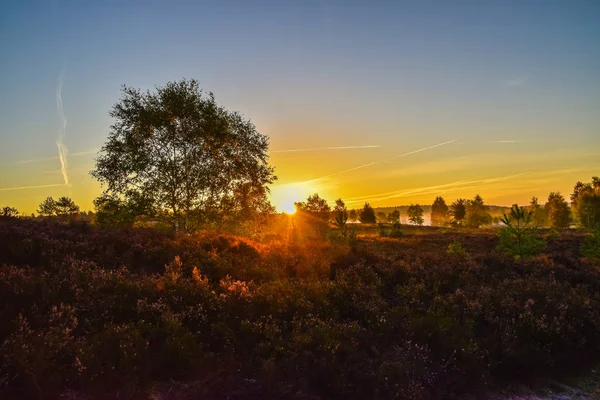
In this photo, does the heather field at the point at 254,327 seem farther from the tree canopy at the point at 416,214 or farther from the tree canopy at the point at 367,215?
the tree canopy at the point at 416,214

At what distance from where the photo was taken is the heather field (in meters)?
5.75

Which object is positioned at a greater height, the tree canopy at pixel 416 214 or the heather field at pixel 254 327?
the tree canopy at pixel 416 214

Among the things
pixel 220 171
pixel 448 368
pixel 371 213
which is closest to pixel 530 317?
pixel 448 368

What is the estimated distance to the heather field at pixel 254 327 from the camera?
5754 mm

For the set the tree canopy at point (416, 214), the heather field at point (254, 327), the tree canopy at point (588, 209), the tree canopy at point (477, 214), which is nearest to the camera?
the heather field at point (254, 327)

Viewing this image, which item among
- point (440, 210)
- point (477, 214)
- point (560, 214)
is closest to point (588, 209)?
point (560, 214)

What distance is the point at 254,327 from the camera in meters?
7.46

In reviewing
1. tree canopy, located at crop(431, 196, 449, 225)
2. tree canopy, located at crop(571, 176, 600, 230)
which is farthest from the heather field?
tree canopy, located at crop(431, 196, 449, 225)

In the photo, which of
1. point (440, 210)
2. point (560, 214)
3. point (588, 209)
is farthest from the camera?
point (440, 210)

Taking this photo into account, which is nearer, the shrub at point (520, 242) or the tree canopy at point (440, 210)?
the shrub at point (520, 242)

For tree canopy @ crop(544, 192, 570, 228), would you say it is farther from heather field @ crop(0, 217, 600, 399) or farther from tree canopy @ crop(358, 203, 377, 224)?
heather field @ crop(0, 217, 600, 399)

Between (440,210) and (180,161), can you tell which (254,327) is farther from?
(440,210)

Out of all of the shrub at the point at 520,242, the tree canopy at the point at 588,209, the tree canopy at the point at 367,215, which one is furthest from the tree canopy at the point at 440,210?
the shrub at the point at 520,242

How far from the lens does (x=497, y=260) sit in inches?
647
